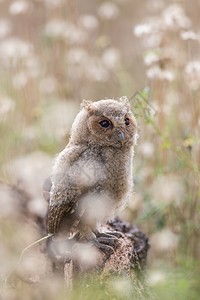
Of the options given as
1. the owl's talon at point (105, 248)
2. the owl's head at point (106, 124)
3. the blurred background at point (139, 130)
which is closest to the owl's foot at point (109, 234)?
the owl's talon at point (105, 248)

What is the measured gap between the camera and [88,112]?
293 centimetres

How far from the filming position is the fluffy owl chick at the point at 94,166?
2889mm

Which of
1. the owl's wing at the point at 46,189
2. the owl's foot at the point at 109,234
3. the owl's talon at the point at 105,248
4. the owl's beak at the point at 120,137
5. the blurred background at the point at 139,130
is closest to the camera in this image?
the owl's beak at the point at 120,137

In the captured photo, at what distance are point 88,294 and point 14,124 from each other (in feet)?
8.07

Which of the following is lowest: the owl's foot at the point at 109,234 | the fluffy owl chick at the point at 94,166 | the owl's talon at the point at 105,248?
the owl's talon at the point at 105,248

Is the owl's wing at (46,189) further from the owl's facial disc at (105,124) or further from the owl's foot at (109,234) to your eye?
the owl's facial disc at (105,124)

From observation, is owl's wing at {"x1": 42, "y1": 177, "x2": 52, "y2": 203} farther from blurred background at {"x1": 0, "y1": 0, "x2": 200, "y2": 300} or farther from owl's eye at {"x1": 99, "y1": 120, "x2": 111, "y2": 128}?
owl's eye at {"x1": 99, "y1": 120, "x2": 111, "y2": 128}

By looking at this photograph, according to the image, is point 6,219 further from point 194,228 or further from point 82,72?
point 82,72

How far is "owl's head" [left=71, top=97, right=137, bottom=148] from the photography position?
2865 mm

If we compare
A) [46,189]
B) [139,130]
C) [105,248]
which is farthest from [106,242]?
[46,189]

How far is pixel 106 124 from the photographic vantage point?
9.43 ft

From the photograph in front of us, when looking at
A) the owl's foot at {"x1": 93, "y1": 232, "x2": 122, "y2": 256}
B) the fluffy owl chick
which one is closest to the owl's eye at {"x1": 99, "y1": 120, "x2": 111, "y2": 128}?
the fluffy owl chick

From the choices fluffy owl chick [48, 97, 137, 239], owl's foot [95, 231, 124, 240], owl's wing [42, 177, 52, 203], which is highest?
owl's wing [42, 177, 52, 203]

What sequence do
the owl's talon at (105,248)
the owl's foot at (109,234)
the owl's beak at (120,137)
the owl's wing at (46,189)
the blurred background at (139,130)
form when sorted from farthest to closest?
1. the owl's wing at (46,189)
2. the blurred background at (139,130)
3. the owl's foot at (109,234)
4. the owl's talon at (105,248)
5. the owl's beak at (120,137)
